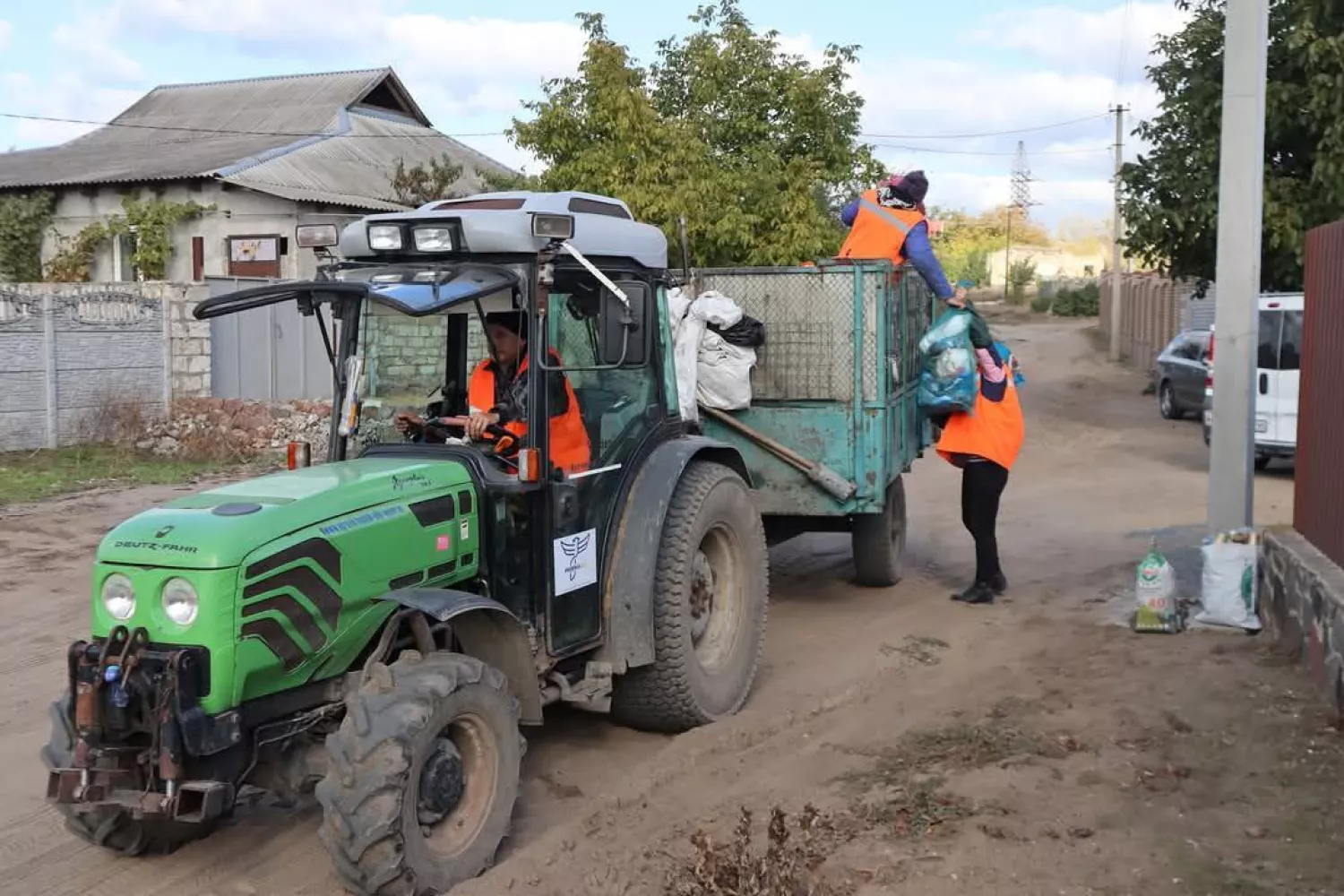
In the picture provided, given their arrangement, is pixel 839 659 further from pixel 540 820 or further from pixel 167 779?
pixel 167 779

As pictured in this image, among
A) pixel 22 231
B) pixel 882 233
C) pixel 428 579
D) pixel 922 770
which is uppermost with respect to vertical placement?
pixel 22 231

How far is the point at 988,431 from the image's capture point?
8773 mm

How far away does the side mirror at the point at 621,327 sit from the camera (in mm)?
5406

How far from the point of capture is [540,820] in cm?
518

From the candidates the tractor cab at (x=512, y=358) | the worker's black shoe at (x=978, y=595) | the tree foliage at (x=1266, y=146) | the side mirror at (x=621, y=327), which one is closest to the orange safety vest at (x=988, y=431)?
the worker's black shoe at (x=978, y=595)

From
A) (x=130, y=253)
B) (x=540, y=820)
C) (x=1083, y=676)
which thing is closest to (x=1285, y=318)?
(x=1083, y=676)

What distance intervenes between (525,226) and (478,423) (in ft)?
2.52

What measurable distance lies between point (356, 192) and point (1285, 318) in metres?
18.5

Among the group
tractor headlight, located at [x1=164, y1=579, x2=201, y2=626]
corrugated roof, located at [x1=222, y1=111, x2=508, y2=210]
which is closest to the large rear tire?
tractor headlight, located at [x1=164, y1=579, x2=201, y2=626]

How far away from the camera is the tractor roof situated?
5.07 m

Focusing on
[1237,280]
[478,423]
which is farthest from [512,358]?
[1237,280]

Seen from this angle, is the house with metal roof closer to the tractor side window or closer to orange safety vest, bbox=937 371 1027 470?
orange safety vest, bbox=937 371 1027 470

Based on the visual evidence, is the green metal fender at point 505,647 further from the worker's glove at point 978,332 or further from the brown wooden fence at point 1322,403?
the worker's glove at point 978,332

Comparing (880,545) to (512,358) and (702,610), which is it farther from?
(512,358)
